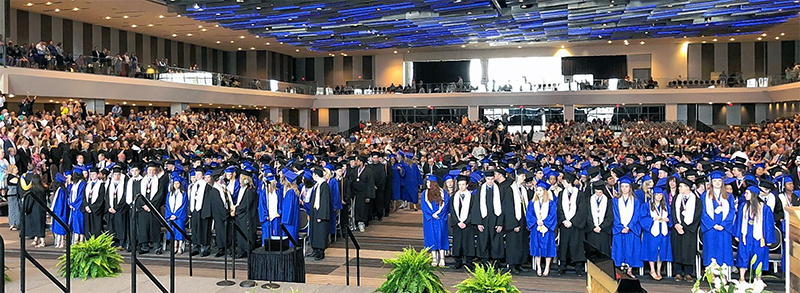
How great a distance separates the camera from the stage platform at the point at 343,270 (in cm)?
944

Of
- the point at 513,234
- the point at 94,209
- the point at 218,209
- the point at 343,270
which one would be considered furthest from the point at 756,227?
the point at 94,209

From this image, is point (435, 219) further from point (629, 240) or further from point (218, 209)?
point (218, 209)

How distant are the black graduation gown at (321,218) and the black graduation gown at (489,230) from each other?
8.26 feet

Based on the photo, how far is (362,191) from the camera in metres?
14.8

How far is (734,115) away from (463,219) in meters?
38.6

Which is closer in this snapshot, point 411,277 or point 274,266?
point 411,277

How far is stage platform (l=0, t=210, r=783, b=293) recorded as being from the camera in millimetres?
9438

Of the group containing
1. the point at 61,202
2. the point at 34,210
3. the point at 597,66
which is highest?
the point at 597,66

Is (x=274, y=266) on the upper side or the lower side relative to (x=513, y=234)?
lower

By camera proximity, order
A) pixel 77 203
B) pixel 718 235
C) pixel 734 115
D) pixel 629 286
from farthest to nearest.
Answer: pixel 734 115 < pixel 77 203 < pixel 718 235 < pixel 629 286

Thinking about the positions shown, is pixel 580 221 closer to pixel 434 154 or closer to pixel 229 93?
A: pixel 434 154

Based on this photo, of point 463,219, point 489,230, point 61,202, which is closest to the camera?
point 489,230

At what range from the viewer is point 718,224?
380 inches

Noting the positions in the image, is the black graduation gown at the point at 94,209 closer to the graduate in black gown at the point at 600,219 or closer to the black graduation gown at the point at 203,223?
the black graduation gown at the point at 203,223
